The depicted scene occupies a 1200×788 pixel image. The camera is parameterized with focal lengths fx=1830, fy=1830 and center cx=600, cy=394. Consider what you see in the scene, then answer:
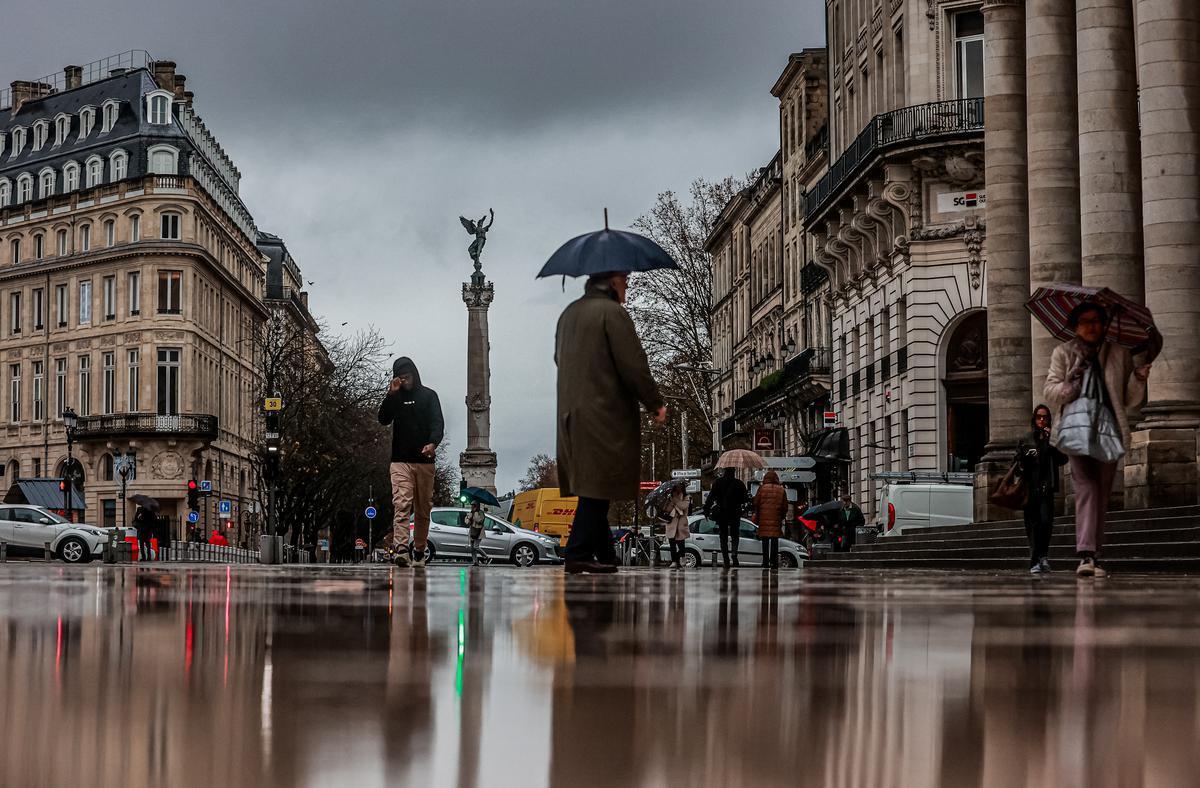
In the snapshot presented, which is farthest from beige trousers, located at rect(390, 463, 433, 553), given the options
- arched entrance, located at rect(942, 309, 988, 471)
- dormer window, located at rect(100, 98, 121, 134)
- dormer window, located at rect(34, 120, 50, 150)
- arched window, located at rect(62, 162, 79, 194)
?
dormer window, located at rect(34, 120, 50, 150)

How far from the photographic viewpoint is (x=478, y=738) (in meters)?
2.84

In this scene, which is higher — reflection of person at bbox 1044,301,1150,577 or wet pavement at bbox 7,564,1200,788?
reflection of person at bbox 1044,301,1150,577

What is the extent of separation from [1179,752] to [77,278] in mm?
96804

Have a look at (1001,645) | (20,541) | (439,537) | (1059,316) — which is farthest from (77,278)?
(1001,645)

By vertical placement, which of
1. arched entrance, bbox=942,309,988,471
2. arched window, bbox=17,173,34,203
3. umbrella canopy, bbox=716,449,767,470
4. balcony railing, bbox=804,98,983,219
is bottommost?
umbrella canopy, bbox=716,449,767,470

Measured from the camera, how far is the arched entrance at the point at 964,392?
52594 millimetres

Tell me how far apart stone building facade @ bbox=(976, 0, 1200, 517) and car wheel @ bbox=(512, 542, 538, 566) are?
17.8 m

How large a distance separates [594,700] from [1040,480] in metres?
16.5

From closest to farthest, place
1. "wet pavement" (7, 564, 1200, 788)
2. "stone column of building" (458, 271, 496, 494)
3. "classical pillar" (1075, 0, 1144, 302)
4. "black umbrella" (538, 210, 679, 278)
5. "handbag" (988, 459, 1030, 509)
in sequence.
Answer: "wet pavement" (7, 564, 1200, 788), "black umbrella" (538, 210, 679, 278), "handbag" (988, 459, 1030, 509), "classical pillar" (1075, 0, 1144, 302), "stone column of building" (458, 271, 496, 494)

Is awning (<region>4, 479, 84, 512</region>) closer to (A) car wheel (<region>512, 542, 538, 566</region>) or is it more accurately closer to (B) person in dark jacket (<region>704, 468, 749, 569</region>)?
(A) car wheel (<region>512, 542, 538, 566</region>)

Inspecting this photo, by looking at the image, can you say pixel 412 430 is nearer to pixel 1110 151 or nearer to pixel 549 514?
pixel 1110 151

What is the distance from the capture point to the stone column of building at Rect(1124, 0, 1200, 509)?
87.1 feet

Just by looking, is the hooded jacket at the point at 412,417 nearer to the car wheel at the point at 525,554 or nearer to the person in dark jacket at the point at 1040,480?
the person in dark jacket at the point at 1040,480

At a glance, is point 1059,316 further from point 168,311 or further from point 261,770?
point 168,311
